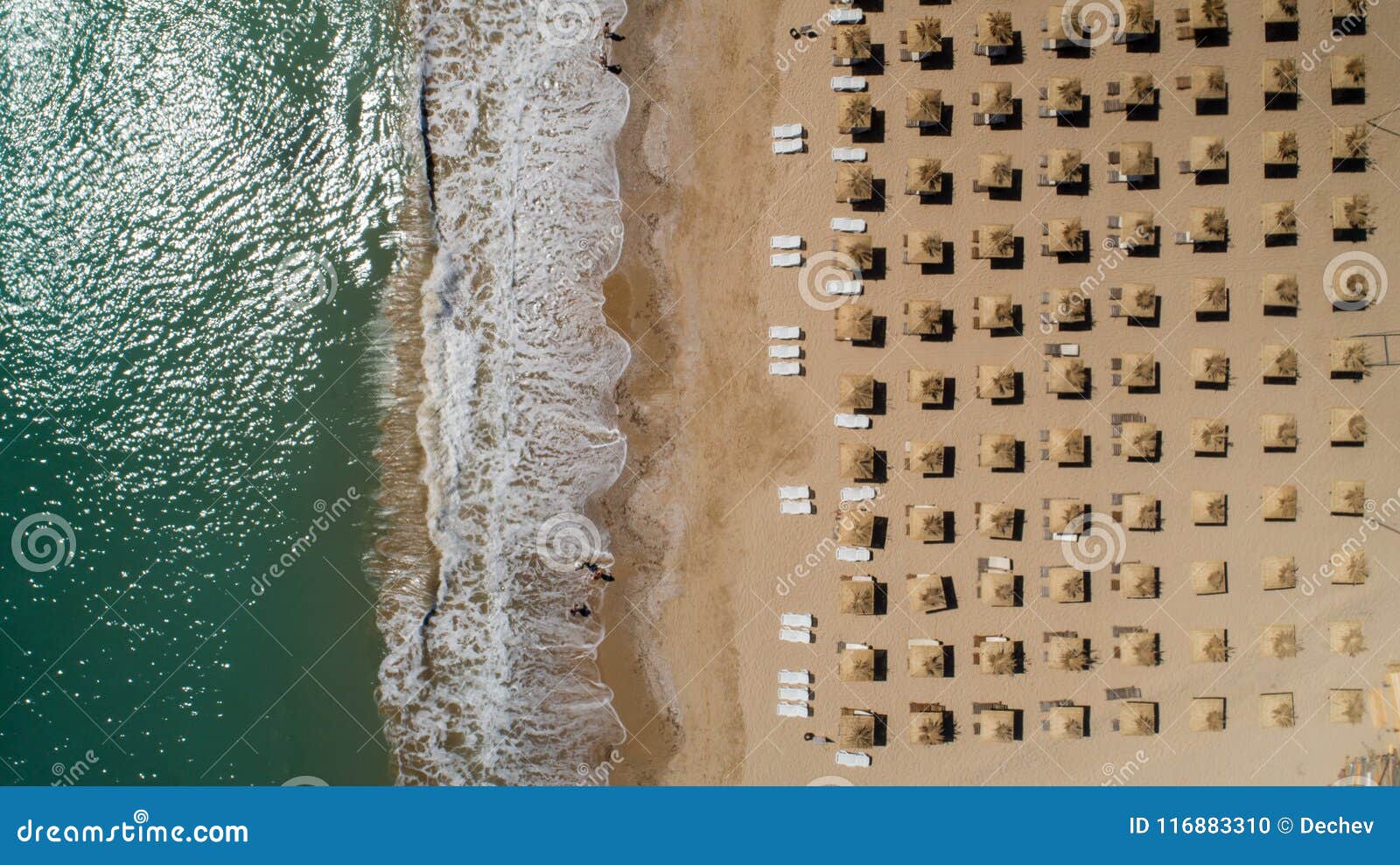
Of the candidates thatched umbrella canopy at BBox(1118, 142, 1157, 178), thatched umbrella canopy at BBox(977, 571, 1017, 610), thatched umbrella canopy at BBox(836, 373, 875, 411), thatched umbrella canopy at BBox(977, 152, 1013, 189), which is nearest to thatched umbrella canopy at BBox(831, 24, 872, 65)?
thatched umbrella canopy at BBox(977, 152, 1013, 189)

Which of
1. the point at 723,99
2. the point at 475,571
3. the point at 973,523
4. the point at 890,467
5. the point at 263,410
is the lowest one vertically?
the point at 475,571

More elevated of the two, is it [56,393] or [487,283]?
[487,283]

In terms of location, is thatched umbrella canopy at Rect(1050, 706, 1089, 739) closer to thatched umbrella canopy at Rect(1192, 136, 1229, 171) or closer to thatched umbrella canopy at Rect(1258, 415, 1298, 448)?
thatched umbrella canopy at Rect(1258, 415, 1298, 448)

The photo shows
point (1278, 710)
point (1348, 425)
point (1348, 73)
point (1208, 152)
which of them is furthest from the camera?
point (1278, 710)

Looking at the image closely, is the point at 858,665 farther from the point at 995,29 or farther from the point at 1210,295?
the point at 995,29

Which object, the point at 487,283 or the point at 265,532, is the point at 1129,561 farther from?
the point at 265,532

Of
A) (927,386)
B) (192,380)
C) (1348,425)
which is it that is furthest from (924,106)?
(192,380)

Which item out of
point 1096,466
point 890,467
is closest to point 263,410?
point 890,467
